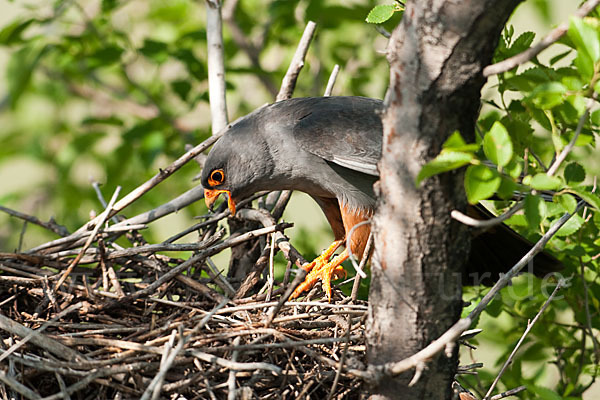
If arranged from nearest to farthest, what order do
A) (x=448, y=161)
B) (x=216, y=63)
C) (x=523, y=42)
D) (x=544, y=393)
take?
(x=448, y=161), (x=523, y=42), (x=544, y=393), (x=216, y=63)

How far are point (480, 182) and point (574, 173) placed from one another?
55.1 inches

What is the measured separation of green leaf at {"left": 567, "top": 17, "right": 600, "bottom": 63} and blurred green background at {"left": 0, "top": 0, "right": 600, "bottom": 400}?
107 inches

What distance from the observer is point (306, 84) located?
22.5ft

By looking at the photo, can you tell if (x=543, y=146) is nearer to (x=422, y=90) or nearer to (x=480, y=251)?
(x=480, y=251)

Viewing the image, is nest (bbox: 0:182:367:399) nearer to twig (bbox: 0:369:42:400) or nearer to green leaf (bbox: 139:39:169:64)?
twig (bbox: 0:369:42:400)

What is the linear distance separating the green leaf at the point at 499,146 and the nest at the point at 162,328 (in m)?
0.97

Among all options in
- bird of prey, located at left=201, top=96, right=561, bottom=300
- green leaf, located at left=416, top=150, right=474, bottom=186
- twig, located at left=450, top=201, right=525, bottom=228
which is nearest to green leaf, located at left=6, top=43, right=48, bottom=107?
bird of prey, located at left=201, top=96, right=561, bottom=300

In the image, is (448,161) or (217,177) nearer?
(448,161)

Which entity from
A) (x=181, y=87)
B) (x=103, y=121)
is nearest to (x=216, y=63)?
(x=181, y=87)

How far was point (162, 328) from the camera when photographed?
9.81 feet

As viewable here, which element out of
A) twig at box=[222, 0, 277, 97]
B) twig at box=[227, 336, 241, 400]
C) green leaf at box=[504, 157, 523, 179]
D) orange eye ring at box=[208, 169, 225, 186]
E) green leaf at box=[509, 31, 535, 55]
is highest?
twig at box=[222, 0, 277, 97]

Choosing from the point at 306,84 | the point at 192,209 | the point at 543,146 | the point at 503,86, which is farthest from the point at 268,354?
the point at 306,84

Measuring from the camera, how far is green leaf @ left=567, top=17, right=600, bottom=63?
1.93m

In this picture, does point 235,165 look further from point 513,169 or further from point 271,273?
point 513,169
